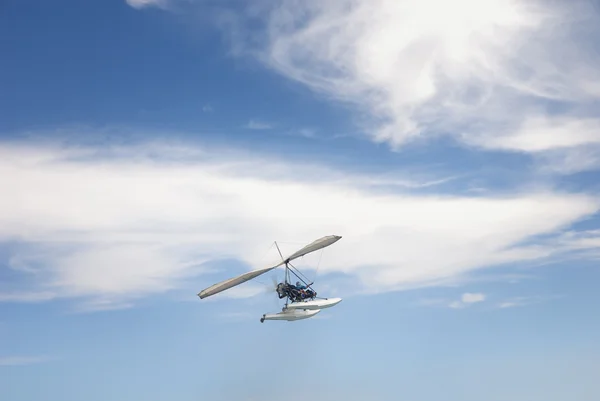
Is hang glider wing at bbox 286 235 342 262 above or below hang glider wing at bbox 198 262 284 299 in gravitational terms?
above

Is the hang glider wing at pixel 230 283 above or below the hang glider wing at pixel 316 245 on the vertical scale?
below

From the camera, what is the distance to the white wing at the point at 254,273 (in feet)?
336

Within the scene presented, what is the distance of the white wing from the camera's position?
336 ft

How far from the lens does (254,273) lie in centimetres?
10650

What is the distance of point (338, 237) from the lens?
10131 cm

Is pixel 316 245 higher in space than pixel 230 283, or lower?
higher

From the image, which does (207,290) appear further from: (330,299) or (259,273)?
(330,299)

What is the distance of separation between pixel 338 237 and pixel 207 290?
2557cm

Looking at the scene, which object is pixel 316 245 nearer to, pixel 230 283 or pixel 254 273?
pixel 254 273

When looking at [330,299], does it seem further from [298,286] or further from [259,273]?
[259,273]

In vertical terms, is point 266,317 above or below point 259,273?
below

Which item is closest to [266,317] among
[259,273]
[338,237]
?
[259,273]

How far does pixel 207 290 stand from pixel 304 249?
1899 cm

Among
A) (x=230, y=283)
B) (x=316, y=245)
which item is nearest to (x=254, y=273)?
(x=230, y=283)
